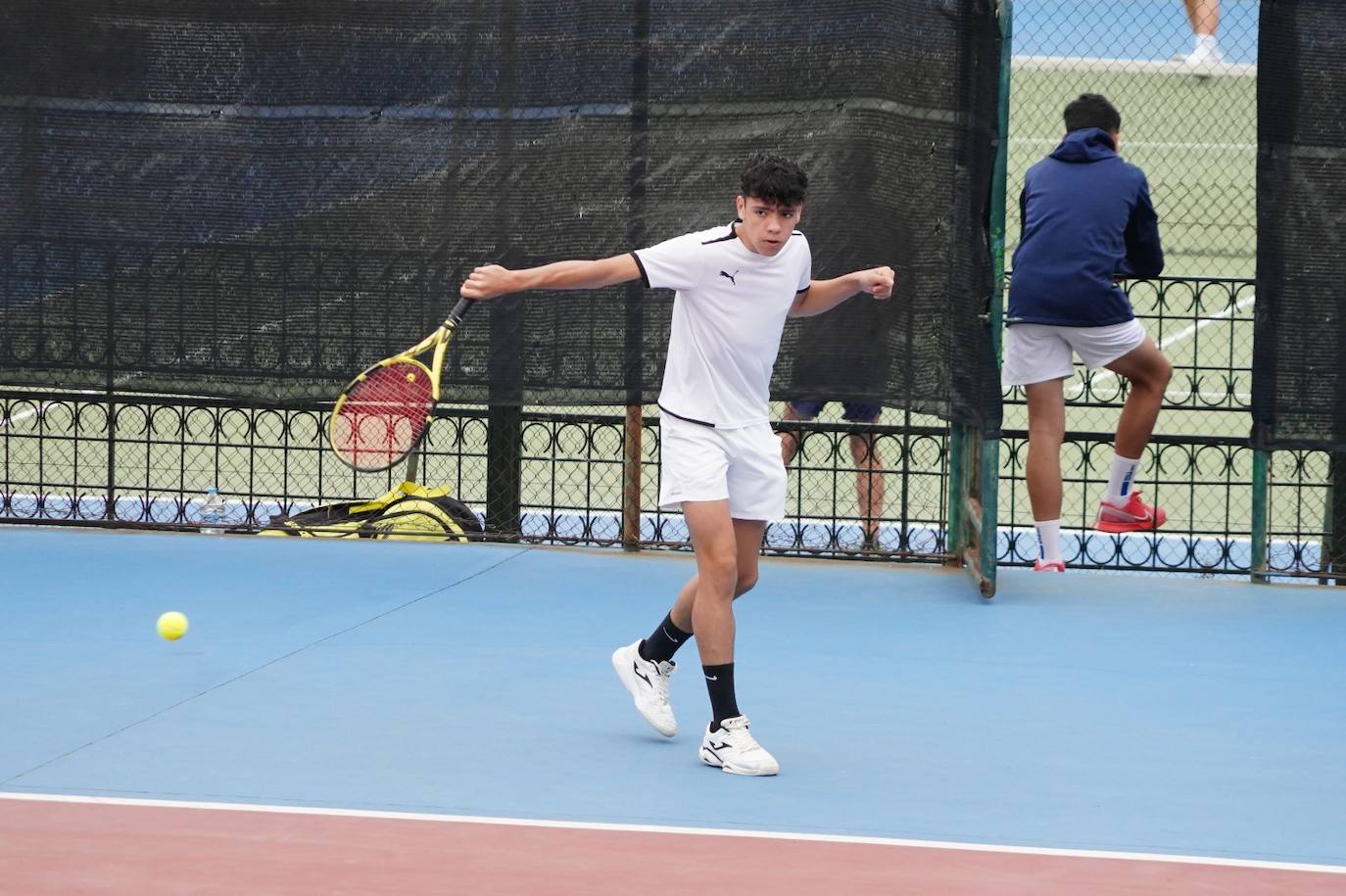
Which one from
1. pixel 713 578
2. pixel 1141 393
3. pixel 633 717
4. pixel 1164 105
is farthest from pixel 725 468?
pixel 1164 105

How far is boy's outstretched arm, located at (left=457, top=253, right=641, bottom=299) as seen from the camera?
17.8ft

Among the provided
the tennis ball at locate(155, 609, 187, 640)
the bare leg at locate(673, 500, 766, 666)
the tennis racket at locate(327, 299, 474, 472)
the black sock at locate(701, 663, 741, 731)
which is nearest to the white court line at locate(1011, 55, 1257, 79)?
the tennis racket at locate(327, 299, 474, 472)

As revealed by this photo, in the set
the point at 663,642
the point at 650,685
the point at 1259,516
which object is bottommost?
the point at 650,685

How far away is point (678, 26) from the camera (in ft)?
28.6

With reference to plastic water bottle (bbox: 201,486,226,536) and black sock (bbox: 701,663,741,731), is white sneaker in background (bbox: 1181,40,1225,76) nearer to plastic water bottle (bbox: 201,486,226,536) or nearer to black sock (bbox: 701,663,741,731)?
plastic water bottle (bbox: 201,486,226,536)

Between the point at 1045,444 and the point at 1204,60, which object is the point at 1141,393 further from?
the point at 1204,60

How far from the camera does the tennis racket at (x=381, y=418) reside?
26.0 ft

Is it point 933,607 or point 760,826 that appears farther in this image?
point 933,607

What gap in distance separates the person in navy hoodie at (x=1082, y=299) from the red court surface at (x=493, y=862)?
3.62 metres

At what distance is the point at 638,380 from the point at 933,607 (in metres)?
1.71

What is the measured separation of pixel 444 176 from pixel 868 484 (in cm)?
245

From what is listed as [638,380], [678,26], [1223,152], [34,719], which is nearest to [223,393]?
[638,380]

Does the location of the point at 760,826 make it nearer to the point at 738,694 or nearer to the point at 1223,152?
the point at 738,694

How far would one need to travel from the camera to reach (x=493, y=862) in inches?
181
